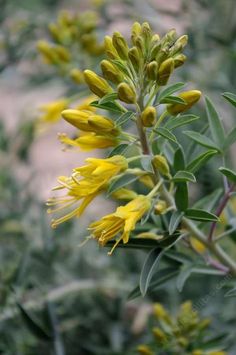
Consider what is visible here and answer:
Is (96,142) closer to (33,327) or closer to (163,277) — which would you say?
(163,277)

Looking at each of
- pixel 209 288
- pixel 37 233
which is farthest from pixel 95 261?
pixel 209 288

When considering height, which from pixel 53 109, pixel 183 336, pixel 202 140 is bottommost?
pixel 183 336

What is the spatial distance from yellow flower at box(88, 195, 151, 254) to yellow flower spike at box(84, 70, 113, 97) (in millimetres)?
166

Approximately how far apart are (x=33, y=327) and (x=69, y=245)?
592 mm

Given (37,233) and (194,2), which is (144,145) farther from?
(194,2)

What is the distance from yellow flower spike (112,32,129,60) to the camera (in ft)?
3.04

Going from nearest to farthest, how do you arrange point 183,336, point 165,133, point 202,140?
point 165,133 → point 202,140 → point 183,336

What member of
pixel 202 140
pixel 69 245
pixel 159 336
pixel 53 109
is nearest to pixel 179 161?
pixel 202 140

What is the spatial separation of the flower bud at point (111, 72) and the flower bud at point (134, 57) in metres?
0.03

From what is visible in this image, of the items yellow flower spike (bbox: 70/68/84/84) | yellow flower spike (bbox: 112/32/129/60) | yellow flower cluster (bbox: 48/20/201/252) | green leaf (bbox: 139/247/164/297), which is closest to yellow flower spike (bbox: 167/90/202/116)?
yellow flower cluster (bbox: 48/20/201/252)

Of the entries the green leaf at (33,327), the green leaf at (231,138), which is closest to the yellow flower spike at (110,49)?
the green leaf at (231,138)

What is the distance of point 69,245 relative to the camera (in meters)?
1.79

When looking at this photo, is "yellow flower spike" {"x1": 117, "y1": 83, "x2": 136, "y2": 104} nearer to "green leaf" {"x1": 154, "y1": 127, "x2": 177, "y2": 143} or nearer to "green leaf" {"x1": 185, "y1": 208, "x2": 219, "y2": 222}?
"green leaf" {"x1": 154, "y1": 127, "x2": 177, "y2": 143}

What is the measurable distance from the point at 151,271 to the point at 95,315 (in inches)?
30.5
